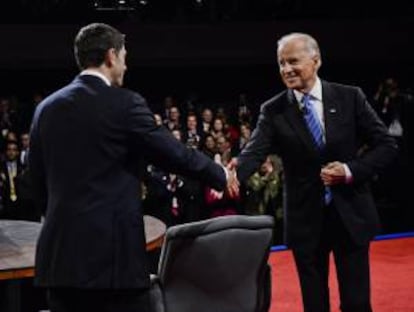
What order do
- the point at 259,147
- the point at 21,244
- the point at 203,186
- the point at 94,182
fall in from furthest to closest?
the point at 203,186 < the point at 21,244 < the point at 259,147 < the point at 94,182

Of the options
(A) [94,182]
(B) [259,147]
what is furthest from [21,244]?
(A) [94,182]

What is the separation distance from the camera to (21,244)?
3.57m

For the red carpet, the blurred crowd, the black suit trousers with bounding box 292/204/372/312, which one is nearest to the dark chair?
the black suit trousers with bounding box 292/204/372/312

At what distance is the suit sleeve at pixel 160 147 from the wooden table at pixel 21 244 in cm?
88

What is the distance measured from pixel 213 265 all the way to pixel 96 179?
58 centimetres

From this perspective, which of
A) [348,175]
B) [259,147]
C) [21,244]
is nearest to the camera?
[348,175]

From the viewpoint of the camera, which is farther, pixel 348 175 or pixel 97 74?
pixel 348 175

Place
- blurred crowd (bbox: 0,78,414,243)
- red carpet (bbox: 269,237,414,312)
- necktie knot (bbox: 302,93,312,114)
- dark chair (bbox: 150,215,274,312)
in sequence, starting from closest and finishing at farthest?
dark chair (bbox: 150,215,274,312) → necktie knot (bbox: 302,93,312,114) → red carpet (bbox: 269,237,414,312) → blurred crowd (bbox: 0,78,414,243)

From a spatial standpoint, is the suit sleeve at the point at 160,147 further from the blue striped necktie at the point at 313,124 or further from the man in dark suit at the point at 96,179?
the blue striped necktie at the point at 313,124

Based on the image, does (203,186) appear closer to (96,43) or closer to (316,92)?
(316,92)

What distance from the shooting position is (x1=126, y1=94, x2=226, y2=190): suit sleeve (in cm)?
243

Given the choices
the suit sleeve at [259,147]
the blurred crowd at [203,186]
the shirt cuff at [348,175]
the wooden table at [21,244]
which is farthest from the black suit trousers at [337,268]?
the blurred crowd at [203,186]

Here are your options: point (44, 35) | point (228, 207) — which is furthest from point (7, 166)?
point (44, 35)

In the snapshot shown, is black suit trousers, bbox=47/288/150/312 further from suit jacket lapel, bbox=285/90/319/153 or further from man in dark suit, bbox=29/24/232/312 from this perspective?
suit jacket lapel, bbox=285/90/319/153
